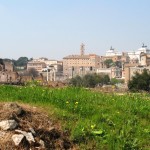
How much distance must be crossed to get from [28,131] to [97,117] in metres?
1.14


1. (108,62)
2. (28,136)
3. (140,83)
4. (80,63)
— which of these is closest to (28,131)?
(28,136)

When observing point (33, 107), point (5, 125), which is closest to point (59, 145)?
point (5, 125)

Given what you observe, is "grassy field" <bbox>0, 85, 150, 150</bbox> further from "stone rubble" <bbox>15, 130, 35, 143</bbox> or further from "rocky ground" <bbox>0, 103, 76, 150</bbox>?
"stone rubble" <bbox>15, 130, 35, 143</bbox>

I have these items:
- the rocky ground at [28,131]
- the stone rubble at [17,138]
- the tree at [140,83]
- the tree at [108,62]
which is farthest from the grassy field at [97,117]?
the tree at [108,62]

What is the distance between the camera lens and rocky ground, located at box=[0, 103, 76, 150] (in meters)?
4.39

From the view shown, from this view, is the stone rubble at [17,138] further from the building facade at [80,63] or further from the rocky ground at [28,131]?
the building facade at [80,63]

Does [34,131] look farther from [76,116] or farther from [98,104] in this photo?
[98,104]

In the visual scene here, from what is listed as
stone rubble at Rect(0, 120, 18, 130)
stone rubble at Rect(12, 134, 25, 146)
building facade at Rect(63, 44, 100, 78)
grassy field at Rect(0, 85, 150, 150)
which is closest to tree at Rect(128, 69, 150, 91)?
grassy field at Rect(0, 85, 150, 150)

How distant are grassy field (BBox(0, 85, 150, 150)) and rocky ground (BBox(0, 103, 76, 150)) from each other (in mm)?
189

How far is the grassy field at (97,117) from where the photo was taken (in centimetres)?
485

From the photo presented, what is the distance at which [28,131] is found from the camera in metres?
4.67

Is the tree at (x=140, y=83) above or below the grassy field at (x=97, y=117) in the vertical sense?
below

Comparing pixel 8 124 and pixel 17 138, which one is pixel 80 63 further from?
pixel 17 138

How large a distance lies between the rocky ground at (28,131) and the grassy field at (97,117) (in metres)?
0.19
